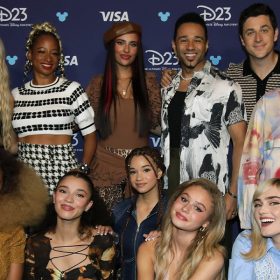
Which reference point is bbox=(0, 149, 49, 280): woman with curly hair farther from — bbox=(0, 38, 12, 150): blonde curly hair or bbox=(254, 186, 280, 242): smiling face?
bbox=(254, 186, 280, 242): smiling face

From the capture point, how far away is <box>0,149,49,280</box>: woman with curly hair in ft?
10.9

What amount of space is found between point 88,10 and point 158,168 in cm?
170

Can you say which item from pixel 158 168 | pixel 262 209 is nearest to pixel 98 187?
pixel 158 168

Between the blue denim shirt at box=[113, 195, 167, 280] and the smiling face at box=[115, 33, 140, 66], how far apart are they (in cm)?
90

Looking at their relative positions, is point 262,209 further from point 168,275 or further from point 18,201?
point 18,201

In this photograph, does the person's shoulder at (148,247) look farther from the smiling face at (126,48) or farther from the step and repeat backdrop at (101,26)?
the step and repeat backdrop at (101,26)

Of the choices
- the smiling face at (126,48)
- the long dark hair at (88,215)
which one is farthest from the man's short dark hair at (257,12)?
the long dark hair at (88,215)

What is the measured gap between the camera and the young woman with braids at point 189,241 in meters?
3.22

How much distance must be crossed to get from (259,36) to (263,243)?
1.28 meters

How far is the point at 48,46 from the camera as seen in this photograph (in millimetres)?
4086

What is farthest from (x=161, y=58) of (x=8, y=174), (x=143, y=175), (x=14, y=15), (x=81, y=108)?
(x=8, y=174)

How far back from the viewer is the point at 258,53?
145 inches

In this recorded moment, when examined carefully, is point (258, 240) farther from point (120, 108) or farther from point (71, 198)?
point (120, 108)

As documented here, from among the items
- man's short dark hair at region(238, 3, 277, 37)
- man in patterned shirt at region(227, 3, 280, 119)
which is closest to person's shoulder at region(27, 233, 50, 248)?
man in patterned shirt at region(227, 3, 280, 119)
